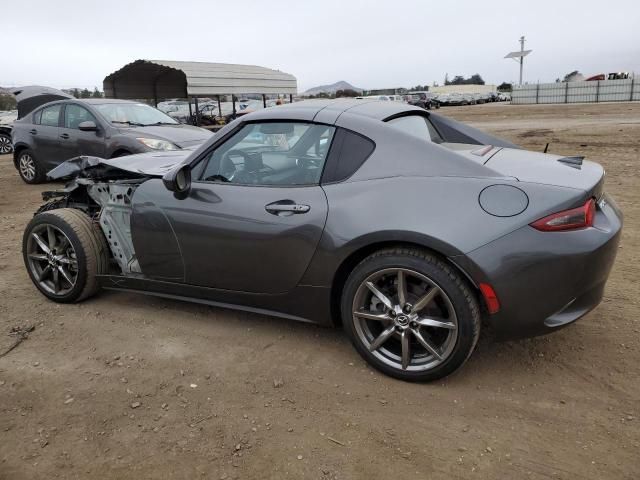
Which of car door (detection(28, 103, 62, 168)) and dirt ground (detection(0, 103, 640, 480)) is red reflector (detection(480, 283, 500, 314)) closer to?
dirt ground (detection(0, 103, 640, 480))

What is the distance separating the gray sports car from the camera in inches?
101

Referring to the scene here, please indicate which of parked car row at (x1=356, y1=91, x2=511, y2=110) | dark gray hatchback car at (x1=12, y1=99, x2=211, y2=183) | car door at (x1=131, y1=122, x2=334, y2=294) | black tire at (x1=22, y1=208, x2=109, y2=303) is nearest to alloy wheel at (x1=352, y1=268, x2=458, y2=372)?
car door at (x1=131, y1=122, x2=334, y2=294)

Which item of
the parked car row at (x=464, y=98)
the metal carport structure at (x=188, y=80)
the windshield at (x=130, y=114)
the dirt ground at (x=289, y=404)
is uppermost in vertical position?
the metal carport structure at (x=188, y=80)

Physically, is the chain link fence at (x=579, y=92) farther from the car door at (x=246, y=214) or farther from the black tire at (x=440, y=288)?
the black tire at (x=440, y=288)

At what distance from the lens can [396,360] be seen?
291cm

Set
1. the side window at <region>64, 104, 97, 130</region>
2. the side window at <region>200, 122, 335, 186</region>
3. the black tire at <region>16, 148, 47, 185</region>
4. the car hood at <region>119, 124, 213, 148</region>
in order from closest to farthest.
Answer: the side window at <region>200, 122, 335, 186</region> → the car hood at <region>119, 124, 213, 148</region> → the side window at <region>64, 104, 97, 130</region> → the black tire at <region>16, 148, 47, 185</region>

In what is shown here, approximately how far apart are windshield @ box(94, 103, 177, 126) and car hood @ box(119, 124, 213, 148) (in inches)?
13.4

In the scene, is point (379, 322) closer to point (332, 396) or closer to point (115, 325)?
point (332, 396)

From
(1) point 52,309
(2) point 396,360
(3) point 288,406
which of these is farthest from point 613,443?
(1) point 52,309

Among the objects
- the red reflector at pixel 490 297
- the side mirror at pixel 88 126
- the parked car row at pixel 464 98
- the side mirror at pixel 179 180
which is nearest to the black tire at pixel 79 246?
the side mirror at pixel 179 180

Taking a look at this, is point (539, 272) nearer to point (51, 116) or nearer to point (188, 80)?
point (51, 116)

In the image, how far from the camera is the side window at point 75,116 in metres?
8.56

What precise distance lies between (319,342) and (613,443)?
170 cm

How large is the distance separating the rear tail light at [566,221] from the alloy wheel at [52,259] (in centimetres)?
321
